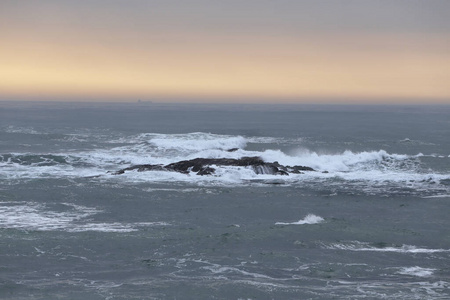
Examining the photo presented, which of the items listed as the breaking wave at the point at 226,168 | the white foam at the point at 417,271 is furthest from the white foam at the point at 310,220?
the breaking wave at the point at 226,168

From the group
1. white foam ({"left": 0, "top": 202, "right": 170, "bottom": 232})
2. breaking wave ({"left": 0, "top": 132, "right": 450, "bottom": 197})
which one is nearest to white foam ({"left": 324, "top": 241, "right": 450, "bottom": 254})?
white foam ({"left": 0, "top": 202, "right": 170, "bottom": 232})

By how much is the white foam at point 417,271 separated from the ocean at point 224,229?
4 cm

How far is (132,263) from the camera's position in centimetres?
2438

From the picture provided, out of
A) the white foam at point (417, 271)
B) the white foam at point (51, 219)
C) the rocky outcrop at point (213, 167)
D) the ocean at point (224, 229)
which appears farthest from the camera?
the rocky outcrop at point (213, 167)

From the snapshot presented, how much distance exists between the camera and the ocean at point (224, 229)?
72.1 ft

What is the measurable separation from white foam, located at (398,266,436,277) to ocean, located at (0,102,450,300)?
0.13 ft

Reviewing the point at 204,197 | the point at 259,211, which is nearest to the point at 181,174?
the point at 204,197

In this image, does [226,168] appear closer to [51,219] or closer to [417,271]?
[51,219]

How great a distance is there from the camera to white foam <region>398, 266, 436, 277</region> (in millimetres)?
23364

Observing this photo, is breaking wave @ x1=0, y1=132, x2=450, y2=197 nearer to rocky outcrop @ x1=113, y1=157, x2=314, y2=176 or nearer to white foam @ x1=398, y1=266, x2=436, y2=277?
rocky outcrop @ x1=113, y1=157, x2=314, y2=176

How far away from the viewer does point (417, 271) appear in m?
23.7

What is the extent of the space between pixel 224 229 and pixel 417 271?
9.79 metres

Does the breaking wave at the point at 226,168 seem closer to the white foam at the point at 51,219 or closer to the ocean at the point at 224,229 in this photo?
the ocean at the point at 224,229

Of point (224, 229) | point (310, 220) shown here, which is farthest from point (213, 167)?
point (224, 229)
